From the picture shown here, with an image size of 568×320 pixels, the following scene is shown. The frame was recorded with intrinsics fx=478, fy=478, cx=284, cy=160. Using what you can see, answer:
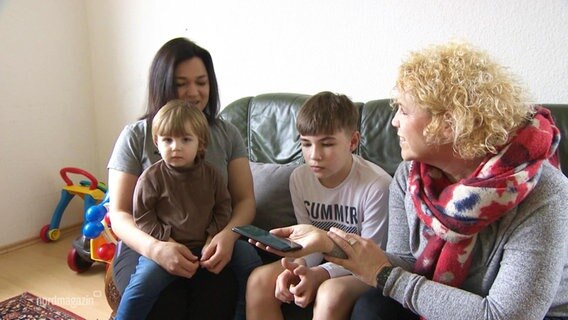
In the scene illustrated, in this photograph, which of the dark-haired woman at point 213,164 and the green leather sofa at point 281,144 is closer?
the dark-haired woman at point 213,164

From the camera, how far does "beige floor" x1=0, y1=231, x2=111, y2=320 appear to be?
7.38ft

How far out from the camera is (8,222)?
9.27ft

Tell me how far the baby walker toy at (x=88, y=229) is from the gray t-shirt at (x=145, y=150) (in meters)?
0.75

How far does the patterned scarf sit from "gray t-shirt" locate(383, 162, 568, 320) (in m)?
0.03

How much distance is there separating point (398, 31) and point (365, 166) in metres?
0.69

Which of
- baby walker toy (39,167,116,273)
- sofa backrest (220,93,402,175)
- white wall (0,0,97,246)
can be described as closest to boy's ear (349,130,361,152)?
sofa backrest (220,93,402,175)

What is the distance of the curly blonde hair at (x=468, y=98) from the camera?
106cm

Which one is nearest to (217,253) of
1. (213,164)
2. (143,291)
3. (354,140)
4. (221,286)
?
(221,286)

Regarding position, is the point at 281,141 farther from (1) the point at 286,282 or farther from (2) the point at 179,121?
(1) the point at 286,282

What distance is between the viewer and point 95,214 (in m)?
2.28

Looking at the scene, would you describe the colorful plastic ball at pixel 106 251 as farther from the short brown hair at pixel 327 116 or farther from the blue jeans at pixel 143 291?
the short brown hair at pixel 327 116

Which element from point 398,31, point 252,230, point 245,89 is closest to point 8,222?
point 245,89

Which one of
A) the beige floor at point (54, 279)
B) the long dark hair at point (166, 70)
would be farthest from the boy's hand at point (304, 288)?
the beige floor at point (54, 279)

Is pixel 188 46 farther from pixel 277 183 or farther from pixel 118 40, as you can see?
pixel 118 40
